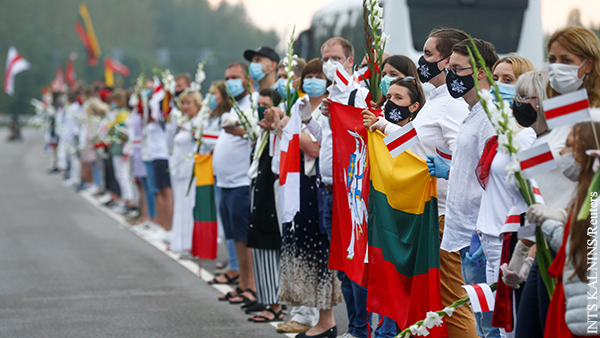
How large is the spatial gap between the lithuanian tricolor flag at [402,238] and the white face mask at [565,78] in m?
1.31

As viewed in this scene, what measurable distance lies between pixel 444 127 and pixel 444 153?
0.15 metres

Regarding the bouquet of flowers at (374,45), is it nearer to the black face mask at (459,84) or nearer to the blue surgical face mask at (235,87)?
the black face mask at (459,84)

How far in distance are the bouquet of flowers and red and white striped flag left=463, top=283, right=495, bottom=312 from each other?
5.31ft

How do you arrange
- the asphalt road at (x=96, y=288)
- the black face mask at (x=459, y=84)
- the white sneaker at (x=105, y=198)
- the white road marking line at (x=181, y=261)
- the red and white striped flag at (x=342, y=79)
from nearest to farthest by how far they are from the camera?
the black face mask at (x=459, y=84), the red and white striped flag at (x=342, y=79), the asphalt road at (x=96, y=288), the white road marking line at (x=181, y=261), the white sneaker at (x=105, y=198)

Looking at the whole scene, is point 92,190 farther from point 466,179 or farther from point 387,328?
point 466,179

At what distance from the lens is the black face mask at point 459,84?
4113 mm

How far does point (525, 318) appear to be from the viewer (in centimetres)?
338

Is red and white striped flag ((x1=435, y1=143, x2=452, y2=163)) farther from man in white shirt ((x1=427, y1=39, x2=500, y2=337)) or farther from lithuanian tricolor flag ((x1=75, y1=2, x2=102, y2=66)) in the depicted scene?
lithuanian tricolor flag ((x1=75, y1=2, x2=102, y2=66))

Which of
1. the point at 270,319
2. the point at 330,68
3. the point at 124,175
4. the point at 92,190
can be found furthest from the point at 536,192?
the point at 92,190

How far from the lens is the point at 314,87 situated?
5949 millimetres


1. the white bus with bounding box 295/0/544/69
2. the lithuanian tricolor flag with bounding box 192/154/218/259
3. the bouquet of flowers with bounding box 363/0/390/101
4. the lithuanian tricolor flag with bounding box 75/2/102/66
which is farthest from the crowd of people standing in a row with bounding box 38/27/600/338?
the lithuanian tricolor flag with bounding box 75/2/102/66

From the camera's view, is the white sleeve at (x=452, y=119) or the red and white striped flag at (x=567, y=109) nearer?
the red and white striped flag at (x=567, y=109)

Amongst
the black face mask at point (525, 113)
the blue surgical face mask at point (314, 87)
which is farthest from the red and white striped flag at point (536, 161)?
the blue surgical face mask at point (314, 87)

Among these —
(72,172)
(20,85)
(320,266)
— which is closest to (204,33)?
(20,85)
